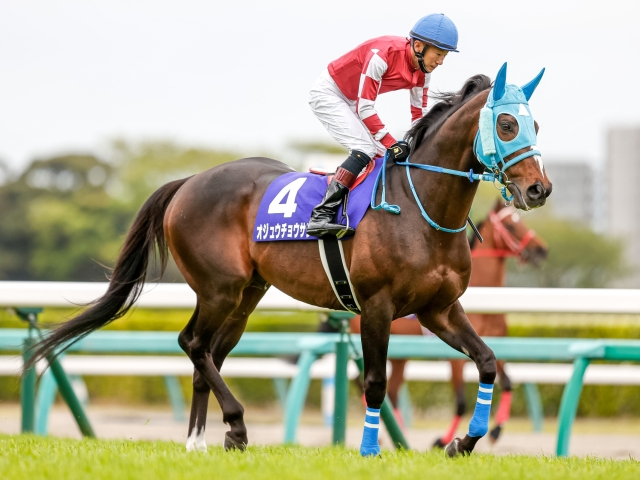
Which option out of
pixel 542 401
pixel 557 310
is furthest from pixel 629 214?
pixel 557 310

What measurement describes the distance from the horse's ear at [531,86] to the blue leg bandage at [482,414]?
157 cm

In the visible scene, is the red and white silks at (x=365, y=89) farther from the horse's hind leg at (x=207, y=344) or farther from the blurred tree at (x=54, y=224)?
the blurred tree at (x=54, y=224)

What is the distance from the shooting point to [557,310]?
21.4 feet

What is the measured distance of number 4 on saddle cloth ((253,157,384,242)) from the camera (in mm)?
4927

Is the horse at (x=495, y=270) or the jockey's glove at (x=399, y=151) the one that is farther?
the horse at (x=495, y=270)

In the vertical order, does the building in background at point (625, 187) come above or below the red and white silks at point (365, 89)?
below

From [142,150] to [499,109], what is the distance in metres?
53.6

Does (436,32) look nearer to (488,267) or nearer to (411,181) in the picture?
(411,181)

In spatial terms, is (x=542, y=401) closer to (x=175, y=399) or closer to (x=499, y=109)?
(x=175, y=399)

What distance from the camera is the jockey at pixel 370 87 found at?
4.86 metres

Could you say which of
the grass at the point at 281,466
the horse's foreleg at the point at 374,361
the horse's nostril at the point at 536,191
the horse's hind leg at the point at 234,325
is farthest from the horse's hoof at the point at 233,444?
the horse's nostril at the point at 536,191

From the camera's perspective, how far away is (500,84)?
14.9ft

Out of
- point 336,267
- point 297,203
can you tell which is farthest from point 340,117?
point 336,267

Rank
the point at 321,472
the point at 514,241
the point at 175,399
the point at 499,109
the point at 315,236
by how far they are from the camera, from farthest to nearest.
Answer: the point at 175,399 < the point at 514,241 < the point at 315,236 < the point at 499,109 < the point at 321,472
